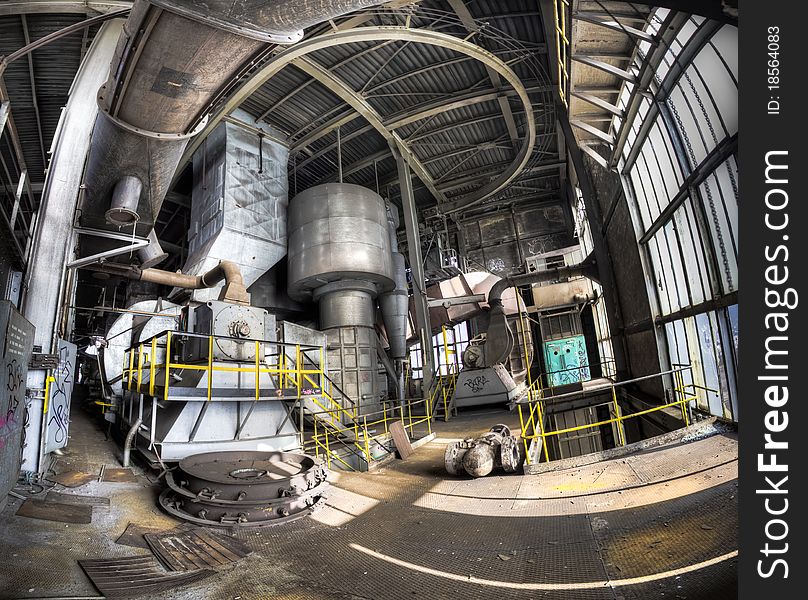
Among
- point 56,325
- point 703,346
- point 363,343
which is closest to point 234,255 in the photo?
point 363,343

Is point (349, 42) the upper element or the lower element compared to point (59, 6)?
upper

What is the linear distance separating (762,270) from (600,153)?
10102 mm

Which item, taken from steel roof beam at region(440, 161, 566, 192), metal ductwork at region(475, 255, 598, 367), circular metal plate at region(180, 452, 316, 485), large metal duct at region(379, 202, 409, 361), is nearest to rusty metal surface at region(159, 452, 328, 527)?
circular metal plate at region(180, 452, 316, 485)

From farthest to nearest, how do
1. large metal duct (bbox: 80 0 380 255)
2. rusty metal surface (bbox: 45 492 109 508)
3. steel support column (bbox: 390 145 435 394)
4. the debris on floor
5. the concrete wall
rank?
steel support column (bbox: 390 145 435 394), the concrete wall, the debris on floor, rusty metal surface (bbox: 45 492 109 508), large metal duct (bbox: 80 0 380 255)

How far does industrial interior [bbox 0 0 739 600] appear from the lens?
13.1 ft

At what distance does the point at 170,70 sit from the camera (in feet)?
15.0

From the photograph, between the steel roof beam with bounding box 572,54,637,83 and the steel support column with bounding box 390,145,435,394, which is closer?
the steel roof beam with bounding box 572,54,637,83

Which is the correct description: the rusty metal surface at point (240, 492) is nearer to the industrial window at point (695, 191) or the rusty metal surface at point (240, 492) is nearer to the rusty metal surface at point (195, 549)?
the rusty metal surface at point (195, 549)

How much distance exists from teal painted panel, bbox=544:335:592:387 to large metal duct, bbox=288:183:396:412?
36.0ft

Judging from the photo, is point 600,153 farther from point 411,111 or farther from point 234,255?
point 234,255

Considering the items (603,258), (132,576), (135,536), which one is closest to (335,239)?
(603,258)

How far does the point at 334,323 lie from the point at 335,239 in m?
3.56

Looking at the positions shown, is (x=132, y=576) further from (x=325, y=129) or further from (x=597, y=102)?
(x=325, y=129)

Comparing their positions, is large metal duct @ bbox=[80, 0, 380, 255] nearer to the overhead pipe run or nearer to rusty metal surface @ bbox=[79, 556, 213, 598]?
the overhead pipe run
